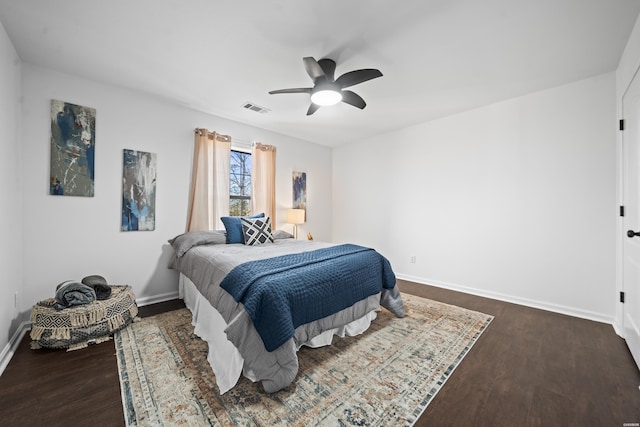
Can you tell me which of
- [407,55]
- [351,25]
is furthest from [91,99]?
[407,55]

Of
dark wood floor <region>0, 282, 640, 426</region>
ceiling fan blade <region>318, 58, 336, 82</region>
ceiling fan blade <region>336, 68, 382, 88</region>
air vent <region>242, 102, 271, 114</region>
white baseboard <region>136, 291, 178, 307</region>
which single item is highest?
air vent <region>242, 102, 271, 114</region>

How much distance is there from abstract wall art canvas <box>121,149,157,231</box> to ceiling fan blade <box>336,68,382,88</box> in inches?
98.3

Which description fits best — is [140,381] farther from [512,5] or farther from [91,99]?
[512,5]

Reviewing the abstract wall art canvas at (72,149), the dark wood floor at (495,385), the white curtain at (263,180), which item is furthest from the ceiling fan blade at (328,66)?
the dark wood floor at (495,385)

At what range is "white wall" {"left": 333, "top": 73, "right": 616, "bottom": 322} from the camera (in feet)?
9.01

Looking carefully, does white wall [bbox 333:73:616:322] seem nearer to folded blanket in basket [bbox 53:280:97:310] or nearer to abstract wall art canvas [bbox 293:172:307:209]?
abstract wall art canvas [bbox 293:172:307:209]

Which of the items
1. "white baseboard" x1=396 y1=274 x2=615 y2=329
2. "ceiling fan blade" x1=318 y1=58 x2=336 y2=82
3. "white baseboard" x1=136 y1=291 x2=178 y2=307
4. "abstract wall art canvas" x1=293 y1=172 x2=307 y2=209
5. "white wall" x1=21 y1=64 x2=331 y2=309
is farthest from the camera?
"abstract wall art canvas" x1=293 y1=172 x2=307 y2=209

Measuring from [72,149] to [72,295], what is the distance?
152 centimetres

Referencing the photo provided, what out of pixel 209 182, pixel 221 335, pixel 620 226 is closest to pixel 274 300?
pixel 221 335

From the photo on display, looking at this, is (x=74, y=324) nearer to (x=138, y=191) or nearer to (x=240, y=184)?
(x=138, y=191)

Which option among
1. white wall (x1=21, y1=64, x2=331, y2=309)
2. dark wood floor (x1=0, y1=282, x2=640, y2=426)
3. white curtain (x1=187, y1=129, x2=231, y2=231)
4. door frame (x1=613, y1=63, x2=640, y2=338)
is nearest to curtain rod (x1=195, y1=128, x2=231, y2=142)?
white curtain (x1=187, y1=129, x2=231, y2=231)

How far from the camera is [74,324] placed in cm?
214

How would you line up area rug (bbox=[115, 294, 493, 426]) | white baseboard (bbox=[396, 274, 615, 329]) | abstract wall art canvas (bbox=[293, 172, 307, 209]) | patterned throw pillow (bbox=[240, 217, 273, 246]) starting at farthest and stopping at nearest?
1. abstract wall art canvas (bbox=[293, 172, 307, 209])
2. patterned throw pillow (bbox=[240, 217, 273, 246])
3. white baseboard (bbox=[396, 274, 615, 329])
4. area rug (bbox=[115, 294, 493, 426])

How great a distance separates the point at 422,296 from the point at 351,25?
10.5 feet
